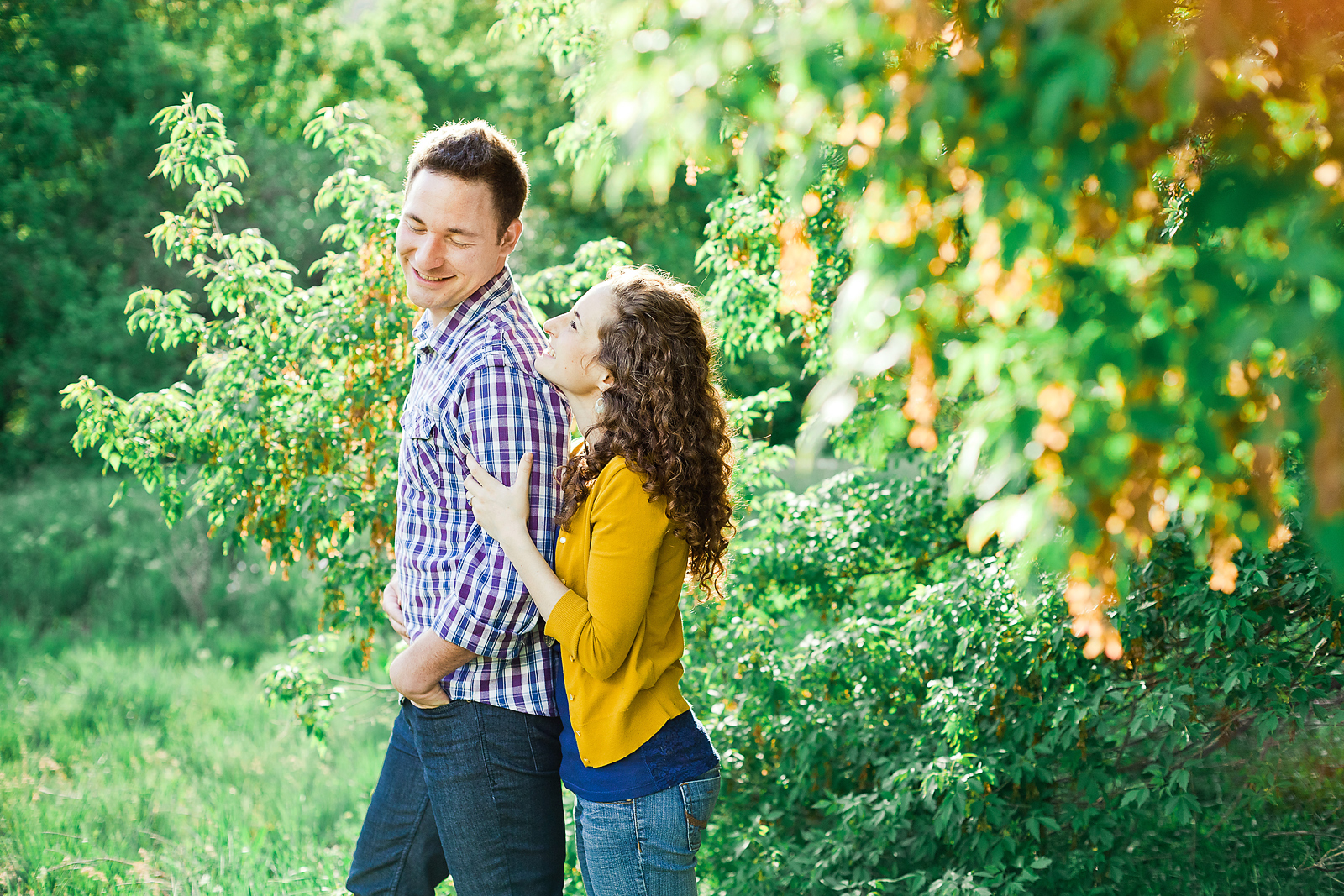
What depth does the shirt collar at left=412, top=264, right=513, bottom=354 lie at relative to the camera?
7.40ft

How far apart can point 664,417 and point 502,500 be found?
362 millimetres

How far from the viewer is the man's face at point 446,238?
7.33 feet

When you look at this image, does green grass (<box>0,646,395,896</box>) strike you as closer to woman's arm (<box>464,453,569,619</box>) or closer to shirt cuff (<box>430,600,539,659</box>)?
shirt cuff (<box>430,600,539,659</box>)

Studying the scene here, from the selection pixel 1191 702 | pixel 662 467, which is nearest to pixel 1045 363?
pixel 662 467

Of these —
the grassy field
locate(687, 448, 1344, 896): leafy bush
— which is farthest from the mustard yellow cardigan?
the grassy field

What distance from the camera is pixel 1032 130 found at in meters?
1.01

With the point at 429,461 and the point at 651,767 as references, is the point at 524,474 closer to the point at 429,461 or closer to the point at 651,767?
the point at 429,461

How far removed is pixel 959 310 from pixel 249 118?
17.8m

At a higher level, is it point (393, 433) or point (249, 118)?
point (249, 118)

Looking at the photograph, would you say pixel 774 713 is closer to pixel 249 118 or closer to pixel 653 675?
pixel 653 675

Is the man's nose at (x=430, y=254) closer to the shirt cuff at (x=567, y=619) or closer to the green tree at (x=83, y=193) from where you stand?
the shirt cuff at (x=567, y=619)

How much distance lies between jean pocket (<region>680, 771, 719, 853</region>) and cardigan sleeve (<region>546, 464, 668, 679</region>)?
0.88 ft

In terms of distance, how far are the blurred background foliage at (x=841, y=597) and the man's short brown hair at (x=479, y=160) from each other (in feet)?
1.33

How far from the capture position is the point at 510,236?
2.35m
